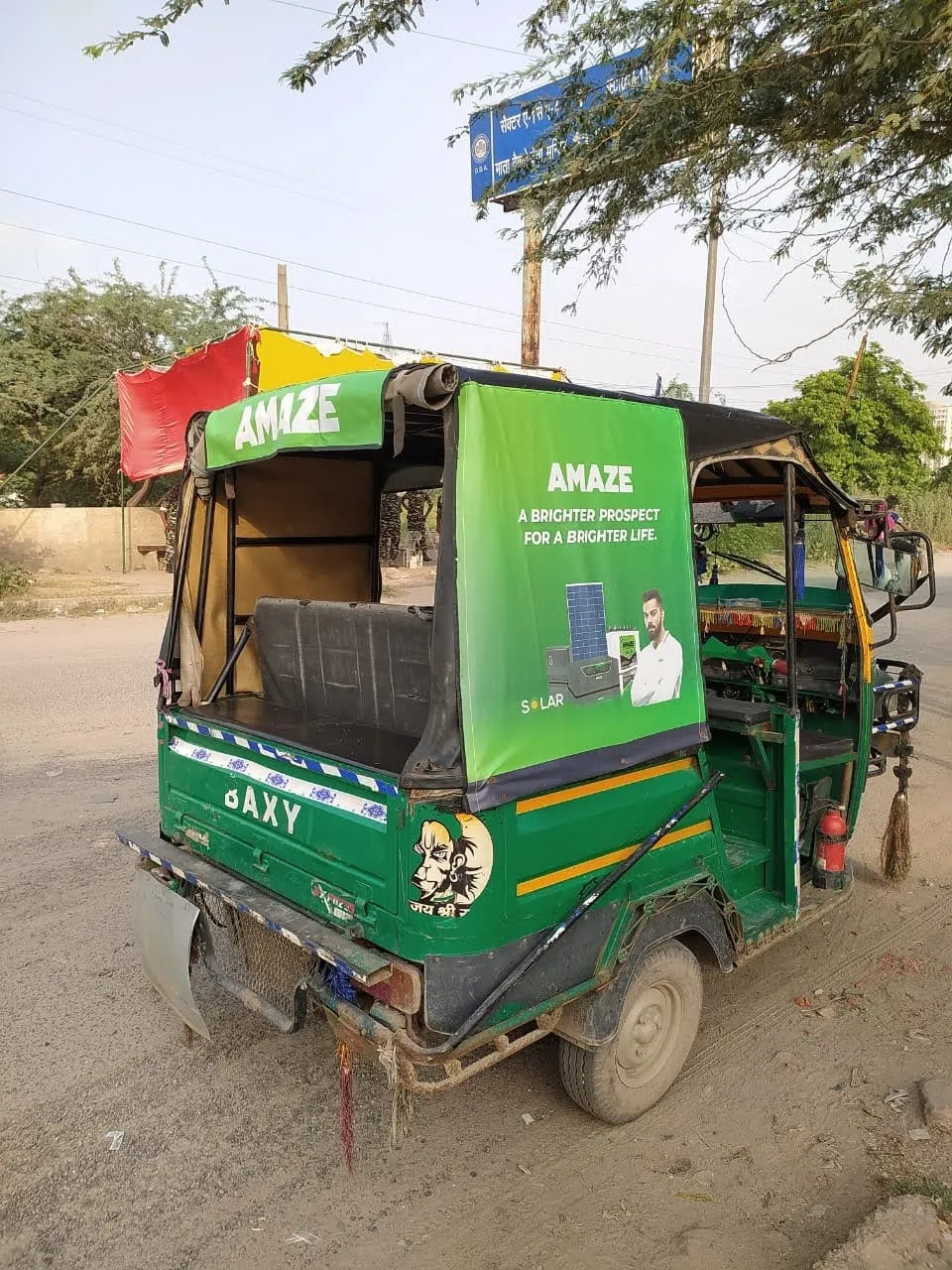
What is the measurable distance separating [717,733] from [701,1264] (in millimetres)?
2219

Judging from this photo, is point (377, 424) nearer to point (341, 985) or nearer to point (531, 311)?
point (341, 985)

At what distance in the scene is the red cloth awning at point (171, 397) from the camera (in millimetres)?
11430

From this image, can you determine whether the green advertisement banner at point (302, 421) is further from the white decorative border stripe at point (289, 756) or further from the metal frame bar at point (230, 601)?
the white decorative border stripe at point (289, 756)

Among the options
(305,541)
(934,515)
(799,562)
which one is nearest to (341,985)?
(305,541)

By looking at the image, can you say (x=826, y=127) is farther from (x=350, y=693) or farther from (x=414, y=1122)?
(x=414, y=1122)

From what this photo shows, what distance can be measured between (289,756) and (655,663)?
1.26m

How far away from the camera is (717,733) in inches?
168

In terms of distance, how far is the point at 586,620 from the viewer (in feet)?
9.12

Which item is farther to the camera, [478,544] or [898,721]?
[898,721]

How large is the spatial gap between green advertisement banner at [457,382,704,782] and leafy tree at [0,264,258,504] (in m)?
21.1

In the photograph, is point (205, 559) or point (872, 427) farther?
point (872, 427)

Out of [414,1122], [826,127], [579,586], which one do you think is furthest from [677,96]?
[414,1122]

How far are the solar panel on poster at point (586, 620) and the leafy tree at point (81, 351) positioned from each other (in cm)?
2126

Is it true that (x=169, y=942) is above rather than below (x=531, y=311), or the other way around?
below
